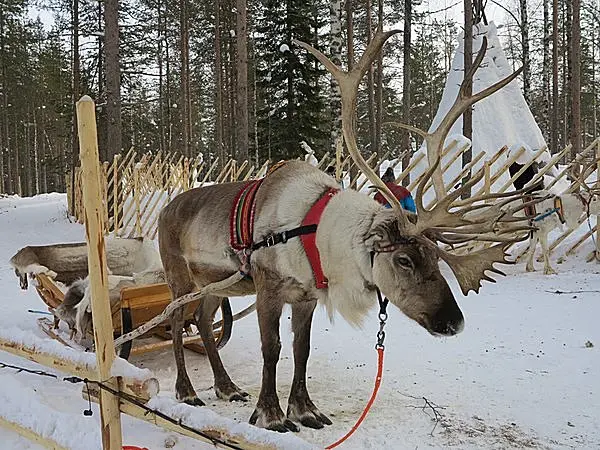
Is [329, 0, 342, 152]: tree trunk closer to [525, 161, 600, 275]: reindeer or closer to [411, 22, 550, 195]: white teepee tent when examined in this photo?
[411, 22, 550, 195]: white teepee tent

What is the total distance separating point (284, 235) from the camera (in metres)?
3.16

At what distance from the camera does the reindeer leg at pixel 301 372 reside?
10.9 ft

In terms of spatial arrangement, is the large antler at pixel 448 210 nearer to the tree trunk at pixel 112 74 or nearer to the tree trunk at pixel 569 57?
the tree trunk at pixel 112 74

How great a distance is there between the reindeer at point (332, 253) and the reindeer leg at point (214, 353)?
0.5 inches

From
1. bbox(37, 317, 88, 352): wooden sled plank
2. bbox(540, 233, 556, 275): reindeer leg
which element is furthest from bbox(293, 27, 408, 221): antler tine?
bbox(540, 233, 556, 275): reindeer leg

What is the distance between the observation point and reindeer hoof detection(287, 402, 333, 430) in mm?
3270

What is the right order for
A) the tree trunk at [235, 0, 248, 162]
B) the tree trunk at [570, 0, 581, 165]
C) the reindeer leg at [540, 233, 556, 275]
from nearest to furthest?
the reindeer leg at [540, 233, 556, 275]
the tree trunk at [235, 0, 248, 162]
the tree trunk at [570, 0, 581, 165]

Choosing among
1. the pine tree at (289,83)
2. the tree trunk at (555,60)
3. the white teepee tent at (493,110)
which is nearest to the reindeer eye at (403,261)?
the white teepee tent at (493,110)

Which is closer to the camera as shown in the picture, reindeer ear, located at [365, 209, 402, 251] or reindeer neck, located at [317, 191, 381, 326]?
reindeer ear, located at [365, 209, 402, 251]

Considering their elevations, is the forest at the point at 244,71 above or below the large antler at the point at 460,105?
above

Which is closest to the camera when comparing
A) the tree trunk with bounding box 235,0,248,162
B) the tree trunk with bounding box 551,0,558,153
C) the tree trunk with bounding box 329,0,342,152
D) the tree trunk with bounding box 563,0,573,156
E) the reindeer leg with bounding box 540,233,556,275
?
the reindeer leg with bounding box 540,233,556,275

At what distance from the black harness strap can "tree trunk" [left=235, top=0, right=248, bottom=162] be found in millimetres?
9841

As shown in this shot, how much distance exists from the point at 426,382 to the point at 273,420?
1.25 meters

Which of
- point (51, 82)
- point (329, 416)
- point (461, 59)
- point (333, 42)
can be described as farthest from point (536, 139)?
point (51, 82)
